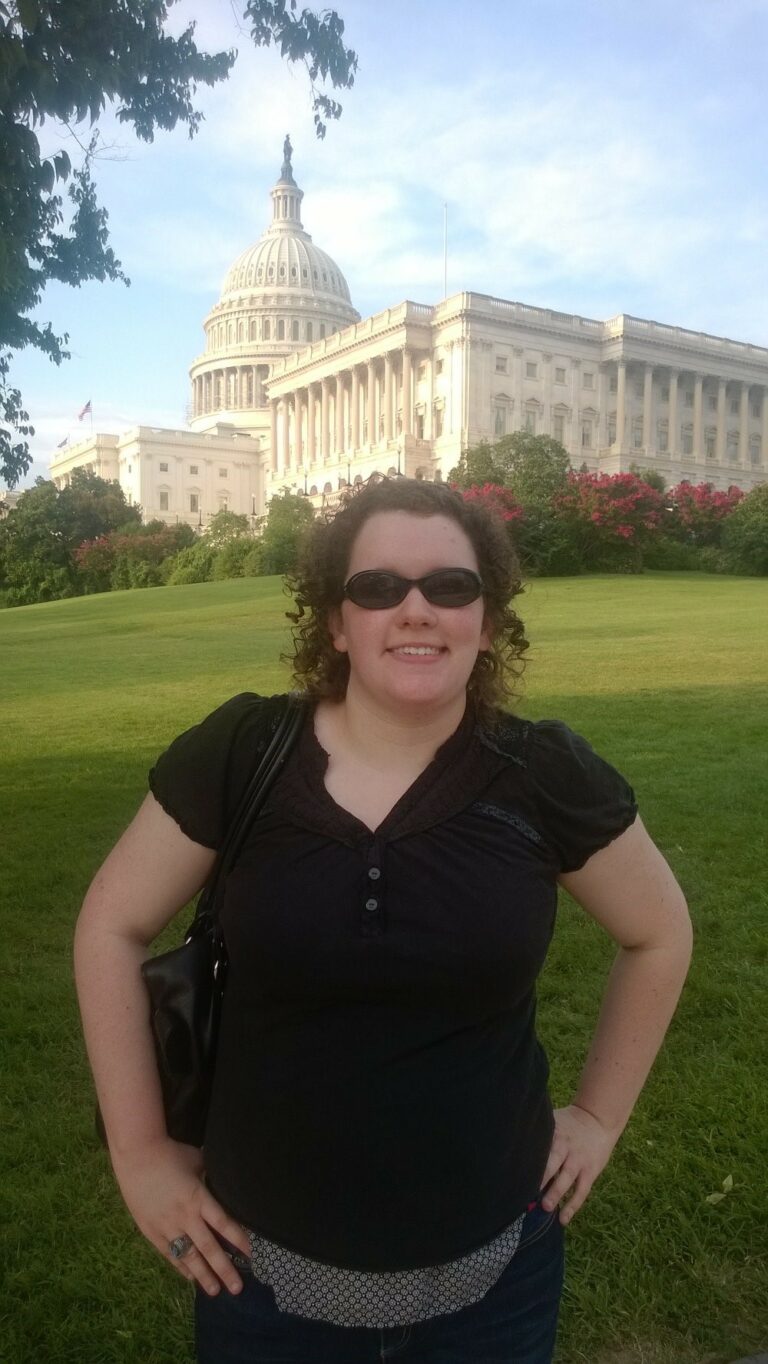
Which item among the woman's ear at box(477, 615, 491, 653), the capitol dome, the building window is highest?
the capitol dome

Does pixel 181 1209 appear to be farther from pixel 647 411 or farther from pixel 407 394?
pixel 647 411

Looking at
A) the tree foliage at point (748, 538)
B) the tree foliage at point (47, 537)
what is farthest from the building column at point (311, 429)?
the tree foliage at point (748, 538)

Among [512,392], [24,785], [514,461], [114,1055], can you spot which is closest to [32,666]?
[24,785]

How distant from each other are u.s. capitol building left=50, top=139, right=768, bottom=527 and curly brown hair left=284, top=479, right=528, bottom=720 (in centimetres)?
6225

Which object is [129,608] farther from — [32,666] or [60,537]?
[60,537]

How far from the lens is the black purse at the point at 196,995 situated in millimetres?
1735

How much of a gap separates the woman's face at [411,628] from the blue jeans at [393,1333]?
3.04 ft

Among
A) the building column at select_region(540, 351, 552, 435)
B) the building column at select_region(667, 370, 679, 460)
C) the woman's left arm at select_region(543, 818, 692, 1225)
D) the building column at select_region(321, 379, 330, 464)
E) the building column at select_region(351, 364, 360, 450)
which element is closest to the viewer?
the woman's left arm at select_region(543, 818, 692, 1225)

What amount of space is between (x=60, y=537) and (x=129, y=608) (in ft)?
87.8

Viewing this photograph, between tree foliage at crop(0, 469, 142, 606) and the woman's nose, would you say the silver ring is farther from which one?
tree foliage at crop(0, 469, 142, 606)

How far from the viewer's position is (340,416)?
84375 millimetres

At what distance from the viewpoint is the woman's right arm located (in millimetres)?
1747

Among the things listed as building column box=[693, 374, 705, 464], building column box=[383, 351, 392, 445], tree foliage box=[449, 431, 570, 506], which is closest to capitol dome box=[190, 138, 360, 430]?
building column box=[383, 351, 392, 445]

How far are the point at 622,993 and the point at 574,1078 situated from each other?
2.13 m
